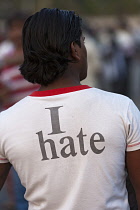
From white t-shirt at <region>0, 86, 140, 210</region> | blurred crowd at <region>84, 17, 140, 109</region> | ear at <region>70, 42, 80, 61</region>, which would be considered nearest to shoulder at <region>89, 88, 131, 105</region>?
white t-shirt at <region>0, 86, 140, 210</region>

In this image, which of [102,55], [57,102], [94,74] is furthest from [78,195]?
[102,55]

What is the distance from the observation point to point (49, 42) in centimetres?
223

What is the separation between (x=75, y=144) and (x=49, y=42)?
17.5 inches

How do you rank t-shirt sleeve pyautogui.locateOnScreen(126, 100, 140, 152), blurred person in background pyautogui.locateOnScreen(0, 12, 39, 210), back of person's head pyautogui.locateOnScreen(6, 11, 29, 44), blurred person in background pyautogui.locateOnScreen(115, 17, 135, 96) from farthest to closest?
blurred person in background pyautogui.locateOnScreen(115, 17, 135, 96) < back of person's head pyautogui.locateOnScreen(6, 11, 29, 44) < blurred person in background pyautogui.locateOnScreen(0, 12, 39, 210) < t-shirt sleeve pyautogui.locateOnScreen(126, 100, 140, 152)

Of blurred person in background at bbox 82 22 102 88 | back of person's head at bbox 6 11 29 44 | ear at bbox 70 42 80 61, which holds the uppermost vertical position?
ear at bbox 70 42 80 61

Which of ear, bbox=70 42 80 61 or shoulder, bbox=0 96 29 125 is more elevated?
ear, bbox=70 42 80 61

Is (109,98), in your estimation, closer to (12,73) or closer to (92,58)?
(12,73)

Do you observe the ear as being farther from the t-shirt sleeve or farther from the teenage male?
the t-shirt sleeve

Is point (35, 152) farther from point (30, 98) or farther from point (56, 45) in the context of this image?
point (56, 45)

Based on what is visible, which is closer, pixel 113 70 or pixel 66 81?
pixel 66 81

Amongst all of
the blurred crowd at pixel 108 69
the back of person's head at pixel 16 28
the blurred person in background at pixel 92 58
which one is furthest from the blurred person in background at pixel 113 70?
the back of person's head at pixel 16 28

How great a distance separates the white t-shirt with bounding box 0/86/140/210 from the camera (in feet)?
7.20

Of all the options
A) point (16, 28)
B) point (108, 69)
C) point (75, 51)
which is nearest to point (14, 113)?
point (75, 51)

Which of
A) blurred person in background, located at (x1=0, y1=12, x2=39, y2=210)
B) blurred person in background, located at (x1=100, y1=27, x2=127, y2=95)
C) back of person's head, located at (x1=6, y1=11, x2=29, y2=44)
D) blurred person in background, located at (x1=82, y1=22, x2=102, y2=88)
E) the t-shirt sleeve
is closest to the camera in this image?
the t-shirt sleeve
